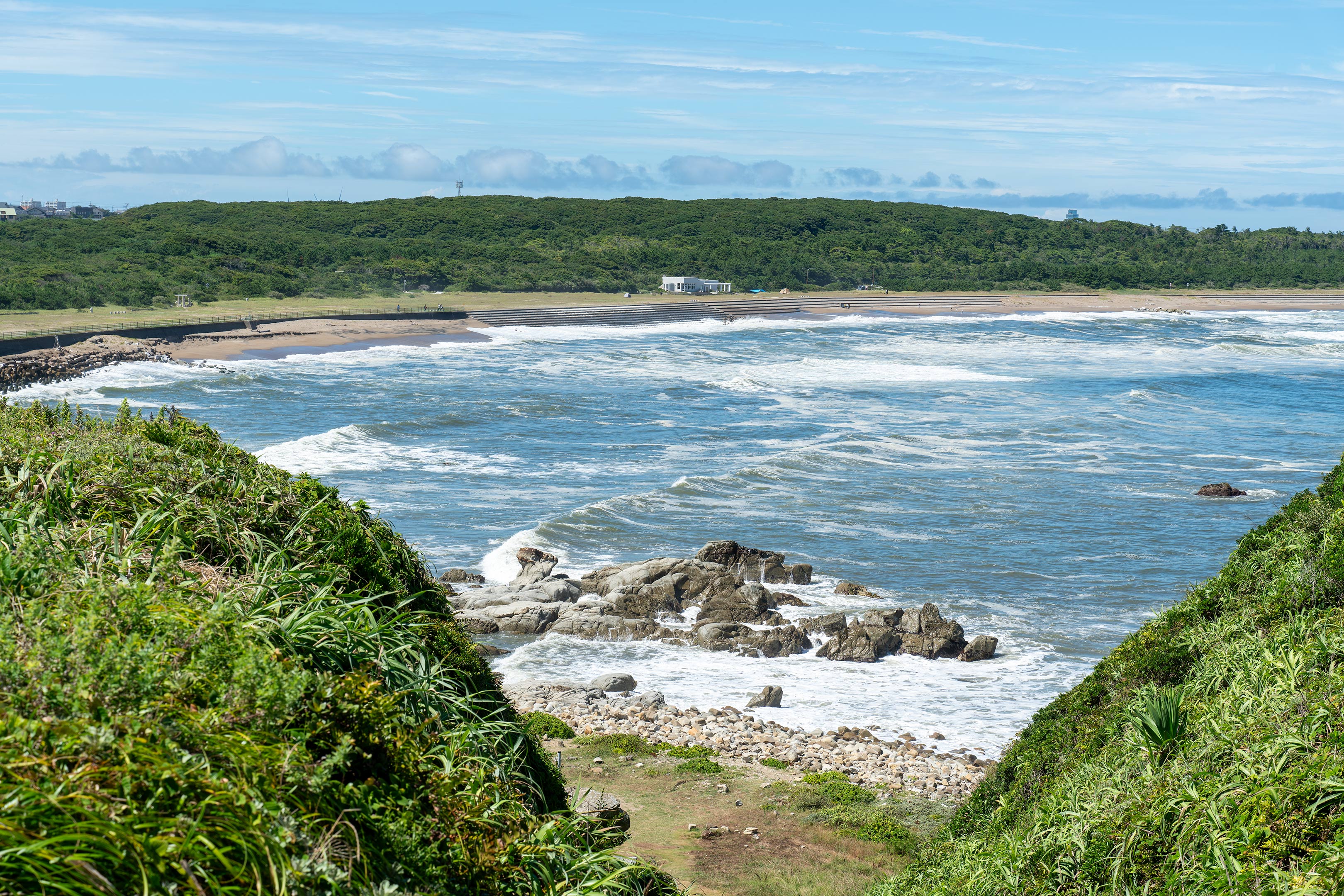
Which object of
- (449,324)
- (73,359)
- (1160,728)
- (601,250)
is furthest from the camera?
(601,250)

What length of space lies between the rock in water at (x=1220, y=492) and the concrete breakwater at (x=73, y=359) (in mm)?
40831

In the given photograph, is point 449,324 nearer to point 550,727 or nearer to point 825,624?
point 825,624

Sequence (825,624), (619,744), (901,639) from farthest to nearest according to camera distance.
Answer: (825,624)
(901,639)
(619,744)

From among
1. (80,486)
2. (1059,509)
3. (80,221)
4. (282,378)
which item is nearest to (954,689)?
(1059,509)

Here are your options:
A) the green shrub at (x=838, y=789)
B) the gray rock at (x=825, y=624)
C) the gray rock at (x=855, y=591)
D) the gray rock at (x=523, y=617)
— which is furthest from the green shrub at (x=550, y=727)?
the gray rock at (x=855, y=591)

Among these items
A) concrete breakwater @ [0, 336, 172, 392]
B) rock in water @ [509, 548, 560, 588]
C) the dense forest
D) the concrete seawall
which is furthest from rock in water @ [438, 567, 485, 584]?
the dense forest

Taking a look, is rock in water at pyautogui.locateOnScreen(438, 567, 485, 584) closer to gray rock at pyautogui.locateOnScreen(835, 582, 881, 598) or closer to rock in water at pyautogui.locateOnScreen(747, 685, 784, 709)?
gray rock at pyautogui.locateOnScreen(835, 582, 881, 598)

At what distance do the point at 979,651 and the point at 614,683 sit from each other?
598 centimetres

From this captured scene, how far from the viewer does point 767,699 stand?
16062mm

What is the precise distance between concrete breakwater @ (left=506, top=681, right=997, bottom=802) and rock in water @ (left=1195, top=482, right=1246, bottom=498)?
17.5 m

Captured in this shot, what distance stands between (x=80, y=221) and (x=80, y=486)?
12420 centimetres

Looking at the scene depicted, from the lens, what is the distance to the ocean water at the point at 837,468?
59.4ft

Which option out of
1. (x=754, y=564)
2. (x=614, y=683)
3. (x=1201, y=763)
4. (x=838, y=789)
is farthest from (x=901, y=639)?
(x=1201, y=763)

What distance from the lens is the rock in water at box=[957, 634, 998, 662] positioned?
1784 cm
